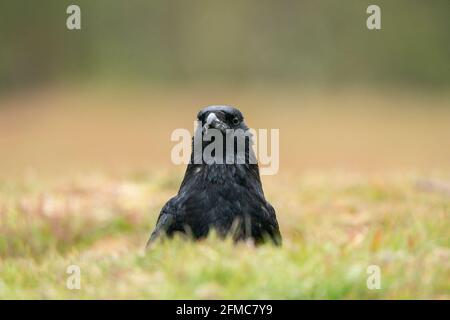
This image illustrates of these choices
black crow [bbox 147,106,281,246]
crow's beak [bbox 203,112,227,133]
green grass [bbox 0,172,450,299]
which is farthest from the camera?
crow's beak [bbox 203,112,227,133]

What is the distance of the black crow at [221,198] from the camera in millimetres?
5578

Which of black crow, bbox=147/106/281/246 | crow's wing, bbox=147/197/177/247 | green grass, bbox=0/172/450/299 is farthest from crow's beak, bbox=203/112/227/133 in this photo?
green grass, bbox=0/172/450/299

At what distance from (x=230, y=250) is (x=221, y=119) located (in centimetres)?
130

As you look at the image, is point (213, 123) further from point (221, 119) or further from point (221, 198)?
point (221, 198)

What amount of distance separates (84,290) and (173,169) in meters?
5.54

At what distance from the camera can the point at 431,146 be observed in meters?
17.6

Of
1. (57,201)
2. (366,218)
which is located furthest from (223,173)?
(57,201)

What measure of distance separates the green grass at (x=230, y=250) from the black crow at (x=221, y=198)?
24 centimetres

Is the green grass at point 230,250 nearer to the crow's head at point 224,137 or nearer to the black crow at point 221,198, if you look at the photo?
the black crow at point 221,198

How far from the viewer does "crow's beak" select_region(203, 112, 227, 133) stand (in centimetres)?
582

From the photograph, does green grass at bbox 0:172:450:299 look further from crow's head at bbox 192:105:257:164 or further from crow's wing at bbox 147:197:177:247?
crow's head at bbox 192:105:257:164

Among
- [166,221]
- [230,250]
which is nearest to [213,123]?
[166,221]

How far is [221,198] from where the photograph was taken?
18.6 ft
